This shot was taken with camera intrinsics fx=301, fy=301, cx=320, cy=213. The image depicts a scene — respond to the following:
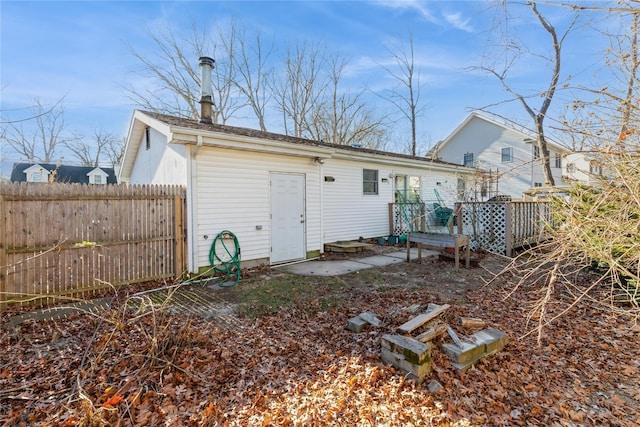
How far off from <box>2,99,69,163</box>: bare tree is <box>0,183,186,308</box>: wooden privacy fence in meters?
1.10

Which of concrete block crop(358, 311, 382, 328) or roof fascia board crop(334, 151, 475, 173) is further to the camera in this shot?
roof fascia board crop(334, 151, 475, 173)

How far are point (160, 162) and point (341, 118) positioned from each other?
48.3 feet

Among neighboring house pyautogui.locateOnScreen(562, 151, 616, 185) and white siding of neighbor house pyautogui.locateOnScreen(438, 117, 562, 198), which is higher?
white siding of neighbor house pyautogui.locateOnScreen(438, 117, 562, 198)

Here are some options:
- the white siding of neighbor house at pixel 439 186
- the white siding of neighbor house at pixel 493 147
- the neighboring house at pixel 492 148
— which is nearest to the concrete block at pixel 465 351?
Result: the white siding of neighbor house at pixel 439 186

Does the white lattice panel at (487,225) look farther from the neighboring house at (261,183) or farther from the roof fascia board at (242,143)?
the roof fascia board at (242,143)

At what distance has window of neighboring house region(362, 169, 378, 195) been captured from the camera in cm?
983

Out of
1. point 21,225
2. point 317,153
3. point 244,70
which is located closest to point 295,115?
Answer: point 244,70

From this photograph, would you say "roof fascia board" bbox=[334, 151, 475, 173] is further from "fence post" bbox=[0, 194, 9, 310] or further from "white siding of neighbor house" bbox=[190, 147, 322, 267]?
"fence post" bbox=[0, 194, 9, 310]

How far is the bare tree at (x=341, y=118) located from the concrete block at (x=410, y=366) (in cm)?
1814

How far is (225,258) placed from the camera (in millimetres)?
6348

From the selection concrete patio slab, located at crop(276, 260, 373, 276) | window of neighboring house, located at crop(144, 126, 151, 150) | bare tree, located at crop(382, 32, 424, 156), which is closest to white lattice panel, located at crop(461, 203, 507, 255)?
concrete patio slab, located at crop(276, 260, 373, 276)

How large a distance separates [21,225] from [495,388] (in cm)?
615

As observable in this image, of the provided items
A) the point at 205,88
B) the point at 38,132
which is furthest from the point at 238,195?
the point at 38,132

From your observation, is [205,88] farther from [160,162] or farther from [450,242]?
[450,242]
